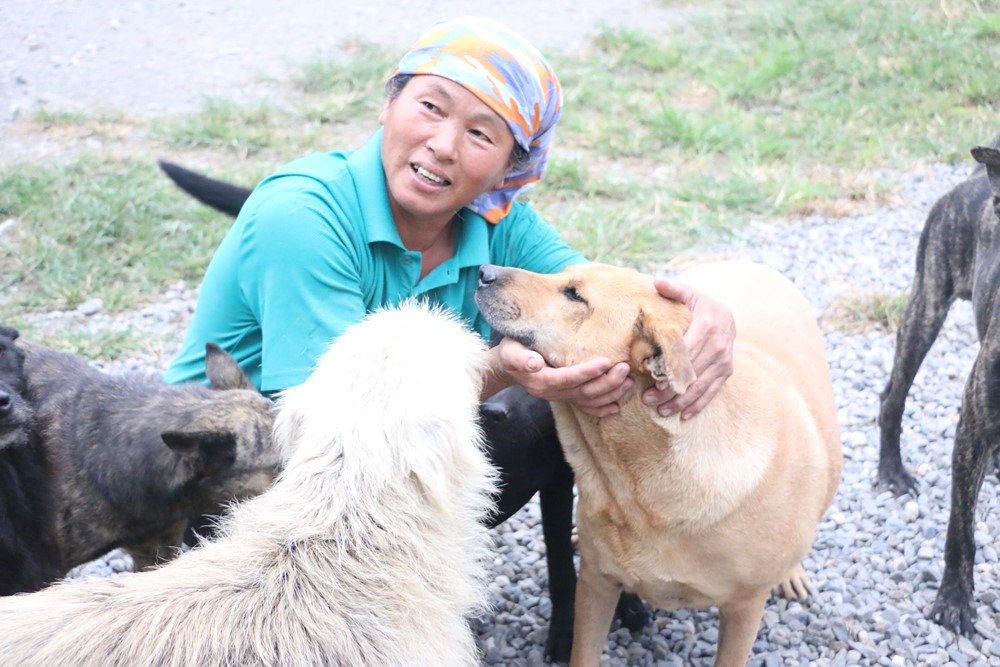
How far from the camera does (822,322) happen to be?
602 cm

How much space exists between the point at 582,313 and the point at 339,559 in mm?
1035

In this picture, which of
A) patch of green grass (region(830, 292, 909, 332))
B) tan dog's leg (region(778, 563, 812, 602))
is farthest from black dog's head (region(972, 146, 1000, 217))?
patch of green grass (region(830, 292, 909, 332))

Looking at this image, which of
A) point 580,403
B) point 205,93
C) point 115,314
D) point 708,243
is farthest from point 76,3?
point 580,403

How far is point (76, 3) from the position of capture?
11.1m

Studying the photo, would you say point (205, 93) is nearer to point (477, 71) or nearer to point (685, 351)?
point (477, 71)

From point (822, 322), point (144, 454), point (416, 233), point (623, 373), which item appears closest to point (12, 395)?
point (144, 454)

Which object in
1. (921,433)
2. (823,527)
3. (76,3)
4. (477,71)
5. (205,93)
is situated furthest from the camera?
(76,3)

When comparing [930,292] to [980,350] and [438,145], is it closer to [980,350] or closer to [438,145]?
[980,350]

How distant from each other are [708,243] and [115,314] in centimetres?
383

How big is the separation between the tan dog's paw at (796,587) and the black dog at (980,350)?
465mm

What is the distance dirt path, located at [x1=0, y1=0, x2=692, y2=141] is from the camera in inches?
348

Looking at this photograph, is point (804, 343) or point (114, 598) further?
point (804, 343)

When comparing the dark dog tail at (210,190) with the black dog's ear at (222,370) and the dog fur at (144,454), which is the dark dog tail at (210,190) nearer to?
the dog fur at (144,454)

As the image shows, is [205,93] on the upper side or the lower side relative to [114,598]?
lower
